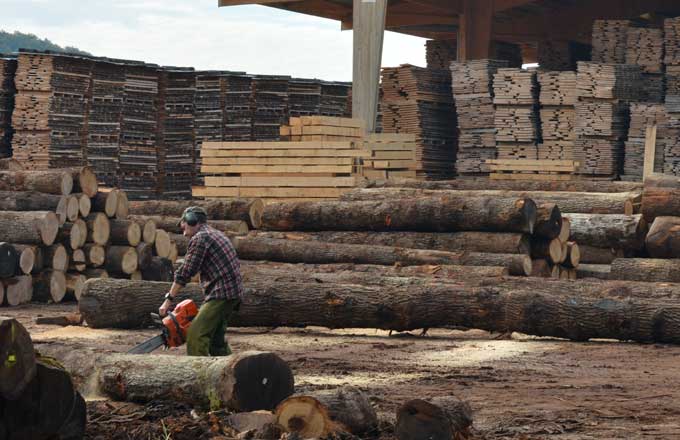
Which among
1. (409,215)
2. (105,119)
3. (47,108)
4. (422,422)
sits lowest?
(422,422)

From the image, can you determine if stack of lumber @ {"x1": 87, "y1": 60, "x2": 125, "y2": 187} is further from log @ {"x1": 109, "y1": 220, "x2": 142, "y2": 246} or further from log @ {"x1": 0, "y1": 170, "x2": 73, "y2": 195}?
log @ {"x1": 109, "y1": 220, "x2": 142, "y2": 246}

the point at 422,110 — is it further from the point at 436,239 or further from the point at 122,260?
the point at 122,260

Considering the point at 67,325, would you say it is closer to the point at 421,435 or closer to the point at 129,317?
the point at 129,317

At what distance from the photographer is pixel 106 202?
64.3ft

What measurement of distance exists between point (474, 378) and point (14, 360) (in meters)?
5.28

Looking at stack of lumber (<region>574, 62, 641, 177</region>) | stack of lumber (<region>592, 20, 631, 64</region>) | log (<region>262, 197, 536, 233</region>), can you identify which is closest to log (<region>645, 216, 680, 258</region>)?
log (<region>262, 197, 536, 233</region>)

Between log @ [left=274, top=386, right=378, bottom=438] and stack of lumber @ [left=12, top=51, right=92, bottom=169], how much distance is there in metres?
18.1

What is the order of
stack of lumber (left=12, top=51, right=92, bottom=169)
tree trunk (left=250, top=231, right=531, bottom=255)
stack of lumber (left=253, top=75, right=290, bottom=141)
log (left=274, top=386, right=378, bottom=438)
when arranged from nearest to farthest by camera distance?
log (left=274, top=386, right=378, bottom=438), tree trunk (left=250, top=231, right=531, bottom=255), stack of lumber (left=12, top=51, right=92, bottom=169), stack of lumber (left=253, top=75, right=290, bottom=141)

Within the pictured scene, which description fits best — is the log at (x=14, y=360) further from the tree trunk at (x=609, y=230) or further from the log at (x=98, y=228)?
the tree trunk at (x=609, y=230)

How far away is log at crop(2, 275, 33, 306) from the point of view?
18094mm

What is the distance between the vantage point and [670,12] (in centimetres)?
3125

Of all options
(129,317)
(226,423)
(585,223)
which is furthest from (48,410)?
(585,223)

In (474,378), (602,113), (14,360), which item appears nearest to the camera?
(14,360)

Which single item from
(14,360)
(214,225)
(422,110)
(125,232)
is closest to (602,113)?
(422,110)
